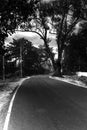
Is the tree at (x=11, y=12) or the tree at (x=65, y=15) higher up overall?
the tree at (x=65, y=15)

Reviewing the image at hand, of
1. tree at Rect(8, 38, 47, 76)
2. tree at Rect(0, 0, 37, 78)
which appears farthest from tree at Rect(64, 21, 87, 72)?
tree at Rect(8, 38, 47, 76)

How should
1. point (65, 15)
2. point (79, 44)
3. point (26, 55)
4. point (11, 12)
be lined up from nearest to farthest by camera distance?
point (11, 12)
point (65, 15)
point (79, 44)
point (26, 55)

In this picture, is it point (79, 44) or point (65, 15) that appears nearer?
point (65, 15)

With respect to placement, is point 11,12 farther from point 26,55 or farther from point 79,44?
point 26,55

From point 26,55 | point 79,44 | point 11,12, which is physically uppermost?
point 26,55

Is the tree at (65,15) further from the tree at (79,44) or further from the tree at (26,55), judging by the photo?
the tree at (26,55)

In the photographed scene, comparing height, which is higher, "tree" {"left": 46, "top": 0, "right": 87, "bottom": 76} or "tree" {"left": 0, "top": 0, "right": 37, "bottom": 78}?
"tree" {"left": 46, "top": 0, "right": 87, "bottom": 76}

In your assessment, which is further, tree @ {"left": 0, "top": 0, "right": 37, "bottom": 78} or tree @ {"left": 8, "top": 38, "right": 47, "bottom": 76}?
tree @ {"left": 8, "top": 38, "right": 47, "bottom": 76}

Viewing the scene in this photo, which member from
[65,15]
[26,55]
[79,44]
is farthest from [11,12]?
[26,55]

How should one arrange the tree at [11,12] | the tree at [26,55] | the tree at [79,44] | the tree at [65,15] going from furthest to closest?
the tree at [26,55] → the tree at [79,44] → the tree at [65,15] → the tree at [11,12]

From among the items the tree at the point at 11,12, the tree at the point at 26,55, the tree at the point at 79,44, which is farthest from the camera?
the tree at the point at 26,55

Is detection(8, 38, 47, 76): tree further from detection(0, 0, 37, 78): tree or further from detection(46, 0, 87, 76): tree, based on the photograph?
detection(0, 0, 37, 78): tree

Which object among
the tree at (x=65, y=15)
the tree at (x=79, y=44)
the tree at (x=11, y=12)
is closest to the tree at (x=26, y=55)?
the tree at (x=79, y=44)

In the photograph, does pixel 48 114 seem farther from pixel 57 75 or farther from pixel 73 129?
pixel 57 75
